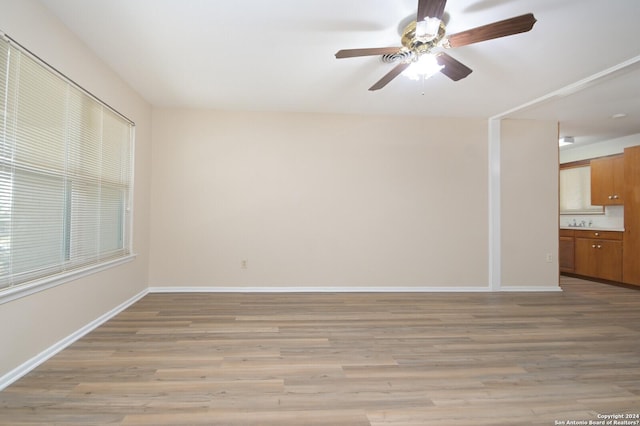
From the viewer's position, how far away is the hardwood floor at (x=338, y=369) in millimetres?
1558

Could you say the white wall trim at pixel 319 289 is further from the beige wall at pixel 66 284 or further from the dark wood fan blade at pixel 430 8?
the dark wood fan blade at pixel 430 8

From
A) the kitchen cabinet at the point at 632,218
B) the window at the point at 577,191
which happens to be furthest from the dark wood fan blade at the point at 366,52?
the window at the point at 577,191

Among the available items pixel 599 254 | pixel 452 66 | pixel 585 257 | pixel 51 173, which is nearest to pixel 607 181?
pixel 599 254

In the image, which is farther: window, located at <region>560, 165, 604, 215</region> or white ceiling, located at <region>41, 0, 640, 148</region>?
window, located at <region>560, 165, 604, 215</region>

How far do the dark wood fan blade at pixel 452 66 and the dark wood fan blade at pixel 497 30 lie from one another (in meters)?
0.18

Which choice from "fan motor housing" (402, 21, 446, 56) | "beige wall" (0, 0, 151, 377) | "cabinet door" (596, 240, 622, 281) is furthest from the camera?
"cabinet door" (596, 240, 622, 281)

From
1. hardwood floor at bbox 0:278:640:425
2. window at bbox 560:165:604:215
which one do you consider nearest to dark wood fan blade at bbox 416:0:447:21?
hardwood floor at bbox 0:278:640:425

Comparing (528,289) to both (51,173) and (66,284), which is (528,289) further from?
(51,173)

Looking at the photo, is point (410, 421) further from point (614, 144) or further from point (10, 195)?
point (614, 144)

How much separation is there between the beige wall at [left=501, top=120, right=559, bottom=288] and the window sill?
4928mm

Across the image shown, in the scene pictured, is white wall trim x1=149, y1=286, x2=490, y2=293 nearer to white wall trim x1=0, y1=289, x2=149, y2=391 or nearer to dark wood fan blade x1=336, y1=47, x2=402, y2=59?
white wall trim x1=0, y1=289, x2=149, y2=391

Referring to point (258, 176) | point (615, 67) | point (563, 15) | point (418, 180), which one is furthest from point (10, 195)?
point (615, 67)

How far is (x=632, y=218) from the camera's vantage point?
4.39 meters

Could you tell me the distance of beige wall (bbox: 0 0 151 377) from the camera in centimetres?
180
